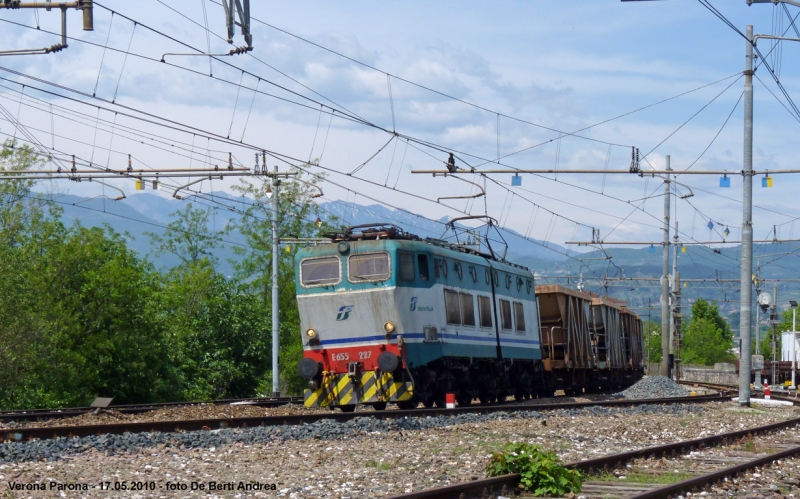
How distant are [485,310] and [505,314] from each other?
60.2 inches

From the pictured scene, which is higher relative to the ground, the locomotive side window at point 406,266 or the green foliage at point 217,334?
the locomotive side window at point 406,266

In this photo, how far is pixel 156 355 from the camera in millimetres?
37156

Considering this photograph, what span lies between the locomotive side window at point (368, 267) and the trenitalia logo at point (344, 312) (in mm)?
577

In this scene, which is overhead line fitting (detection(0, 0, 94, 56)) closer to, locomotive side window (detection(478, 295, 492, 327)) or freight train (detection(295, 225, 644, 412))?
freight train (detection(295, 225, 644, 412))

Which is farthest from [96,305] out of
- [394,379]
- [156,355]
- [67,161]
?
[394,379]

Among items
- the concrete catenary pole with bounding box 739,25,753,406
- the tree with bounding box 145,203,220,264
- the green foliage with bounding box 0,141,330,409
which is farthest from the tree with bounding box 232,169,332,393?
the concrete catenary pole with bounding box 739,25,753,406

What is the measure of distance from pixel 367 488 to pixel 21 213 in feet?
104

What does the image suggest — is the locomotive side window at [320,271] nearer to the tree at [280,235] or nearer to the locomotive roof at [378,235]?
the locomotive roof at [378,235]

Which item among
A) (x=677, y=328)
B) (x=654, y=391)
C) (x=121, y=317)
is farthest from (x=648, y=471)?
(x=677, y=328)

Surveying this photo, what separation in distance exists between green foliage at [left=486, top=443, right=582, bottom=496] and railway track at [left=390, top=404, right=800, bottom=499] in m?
0.15

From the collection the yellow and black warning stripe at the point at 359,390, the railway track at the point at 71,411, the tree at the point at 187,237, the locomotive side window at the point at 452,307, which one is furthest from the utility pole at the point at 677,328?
the tree at the point at 187,237

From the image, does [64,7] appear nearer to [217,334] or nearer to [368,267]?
[368,267]

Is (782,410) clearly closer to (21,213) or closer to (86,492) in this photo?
(86,492)

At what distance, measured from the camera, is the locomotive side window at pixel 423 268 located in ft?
65.2
